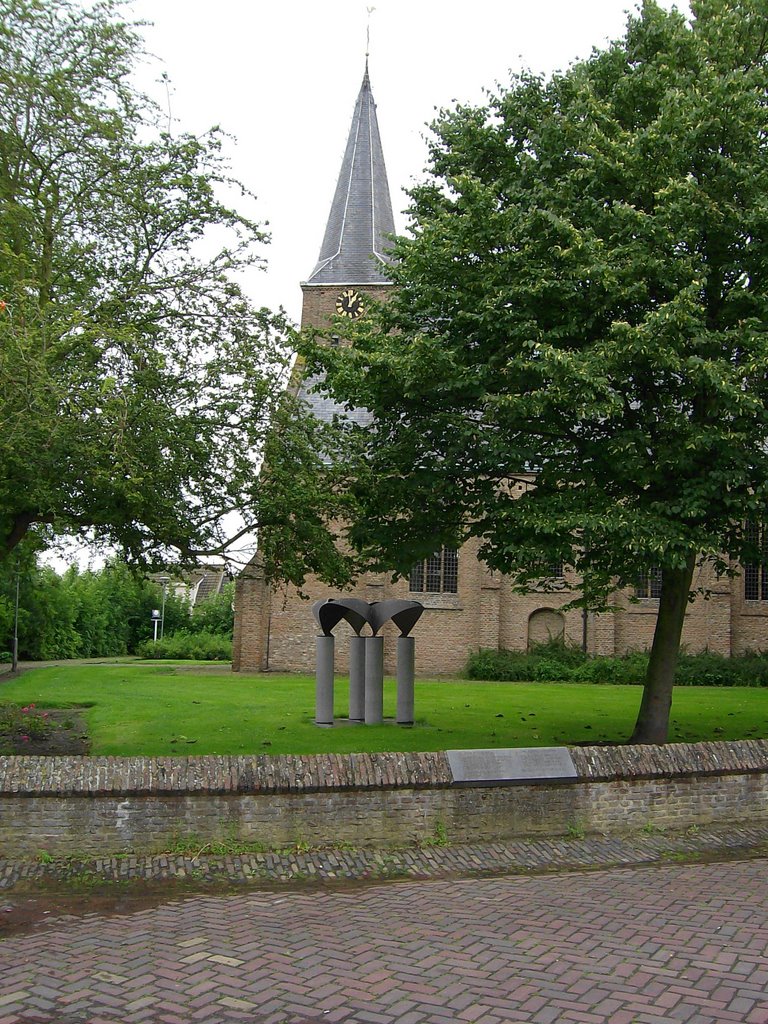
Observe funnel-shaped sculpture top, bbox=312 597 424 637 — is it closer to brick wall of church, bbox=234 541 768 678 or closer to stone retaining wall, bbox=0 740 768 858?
stone retaining wall, bbox=0 740 768 858

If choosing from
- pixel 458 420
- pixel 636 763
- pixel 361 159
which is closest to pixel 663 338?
pixel 458 420

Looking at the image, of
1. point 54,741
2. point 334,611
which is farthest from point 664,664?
point 54,741

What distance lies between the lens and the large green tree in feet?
35.1

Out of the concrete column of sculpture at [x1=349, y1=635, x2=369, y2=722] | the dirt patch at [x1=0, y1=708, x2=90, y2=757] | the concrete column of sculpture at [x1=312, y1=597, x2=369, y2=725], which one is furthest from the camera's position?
the concrete column of sculpture at [x1=349, y1=635, x2=369, y2=722]

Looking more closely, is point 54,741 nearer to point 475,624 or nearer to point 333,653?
point 333,653

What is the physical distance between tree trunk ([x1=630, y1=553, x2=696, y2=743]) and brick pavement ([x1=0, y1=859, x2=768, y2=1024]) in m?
5.56

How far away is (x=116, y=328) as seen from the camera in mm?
11688

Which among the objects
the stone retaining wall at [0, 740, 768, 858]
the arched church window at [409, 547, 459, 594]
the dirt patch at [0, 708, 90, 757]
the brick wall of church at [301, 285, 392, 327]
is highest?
the brick wall of church at [301, 285, 392, 327]

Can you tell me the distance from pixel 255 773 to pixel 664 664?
7213mm

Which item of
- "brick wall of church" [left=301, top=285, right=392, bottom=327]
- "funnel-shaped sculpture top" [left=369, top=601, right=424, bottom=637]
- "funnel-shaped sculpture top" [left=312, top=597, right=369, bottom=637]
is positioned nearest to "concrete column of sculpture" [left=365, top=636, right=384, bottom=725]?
"funnel-shaped sculpture top" [left=369, top=601, right=424, bottom=637]

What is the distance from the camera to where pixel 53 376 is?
1076 centimetres

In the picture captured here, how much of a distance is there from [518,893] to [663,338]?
6.07m

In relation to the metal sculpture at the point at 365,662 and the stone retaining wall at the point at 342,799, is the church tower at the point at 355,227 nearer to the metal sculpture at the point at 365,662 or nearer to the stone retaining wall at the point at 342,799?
the metal sculpture at the point at 365,662

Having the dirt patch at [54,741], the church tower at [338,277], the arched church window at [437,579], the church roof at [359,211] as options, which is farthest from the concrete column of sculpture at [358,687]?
the church roof at [359,211]
